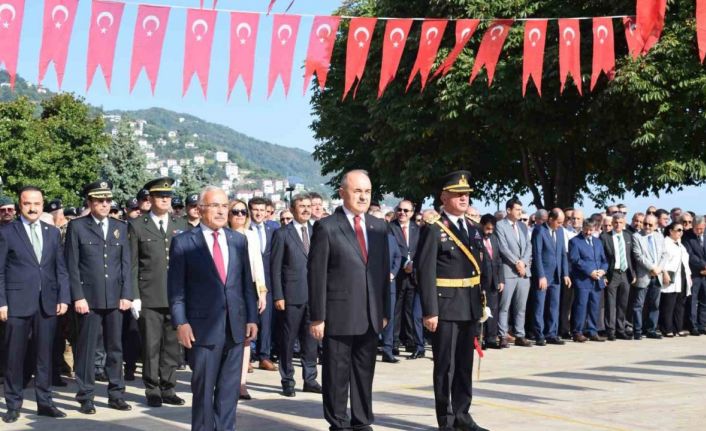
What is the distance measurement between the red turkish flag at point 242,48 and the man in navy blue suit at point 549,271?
22.0 feet

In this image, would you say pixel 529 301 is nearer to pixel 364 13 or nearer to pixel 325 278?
pixel 325 278

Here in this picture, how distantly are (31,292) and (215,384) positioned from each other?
9.79 feet

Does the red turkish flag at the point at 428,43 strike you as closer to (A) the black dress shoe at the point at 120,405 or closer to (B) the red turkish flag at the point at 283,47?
(B) the red turkish flag at the point at 283,47

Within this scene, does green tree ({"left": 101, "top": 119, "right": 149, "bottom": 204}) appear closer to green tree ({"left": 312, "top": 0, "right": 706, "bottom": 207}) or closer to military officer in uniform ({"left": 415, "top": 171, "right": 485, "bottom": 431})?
green tree ({"left": 312, "top": 0, "right": 706, "bottom": 207})

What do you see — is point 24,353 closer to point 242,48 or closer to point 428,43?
point 242,48

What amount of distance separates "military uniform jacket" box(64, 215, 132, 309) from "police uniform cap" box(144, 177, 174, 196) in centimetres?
54

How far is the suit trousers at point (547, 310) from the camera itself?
1611 centimetres

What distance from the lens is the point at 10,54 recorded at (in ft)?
31.3

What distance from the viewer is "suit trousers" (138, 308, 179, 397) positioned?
1023cm

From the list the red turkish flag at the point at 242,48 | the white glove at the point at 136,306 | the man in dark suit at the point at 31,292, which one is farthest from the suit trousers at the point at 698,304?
the man in dark suit at the point at 31,292

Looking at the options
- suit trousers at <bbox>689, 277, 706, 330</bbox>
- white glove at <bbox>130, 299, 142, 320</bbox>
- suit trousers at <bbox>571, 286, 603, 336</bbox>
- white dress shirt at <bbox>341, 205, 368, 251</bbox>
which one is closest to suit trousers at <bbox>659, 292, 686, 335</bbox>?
suit trousers at <bbox>689, 277, 706, 330</bbox>

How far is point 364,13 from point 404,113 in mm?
9595

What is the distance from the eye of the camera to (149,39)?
1078 cm

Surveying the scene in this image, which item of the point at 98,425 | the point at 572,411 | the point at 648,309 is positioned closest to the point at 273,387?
the point at 98,425
